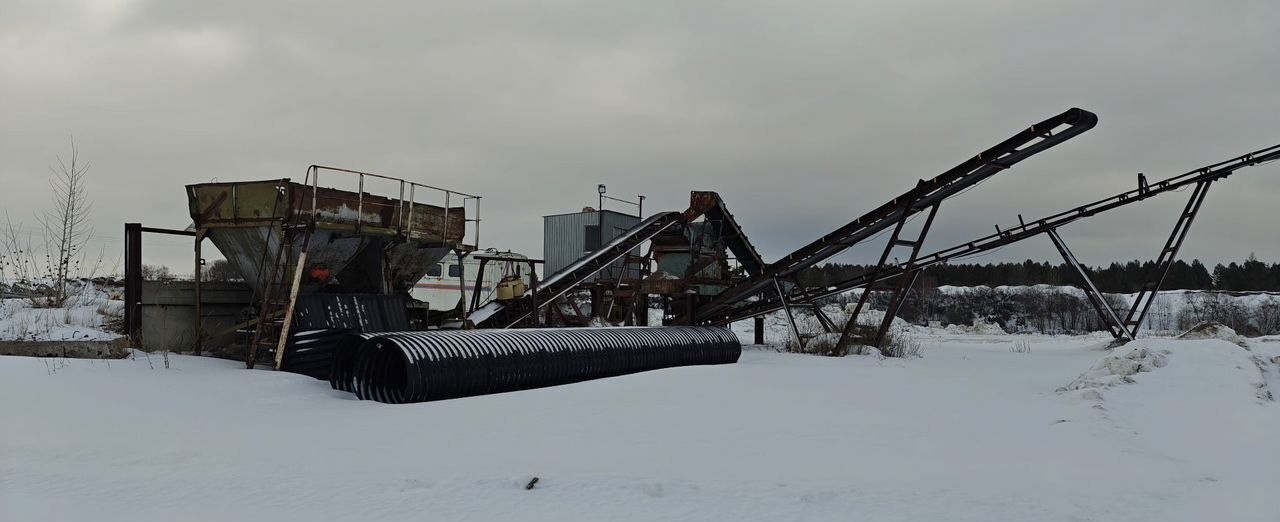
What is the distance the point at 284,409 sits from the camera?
926 centimetres

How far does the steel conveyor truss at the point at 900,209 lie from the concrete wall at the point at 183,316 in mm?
10640

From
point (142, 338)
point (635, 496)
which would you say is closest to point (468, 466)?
point (635, 496)

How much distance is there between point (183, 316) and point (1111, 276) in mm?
71844

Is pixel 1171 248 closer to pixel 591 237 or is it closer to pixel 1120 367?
pixel 1120 367

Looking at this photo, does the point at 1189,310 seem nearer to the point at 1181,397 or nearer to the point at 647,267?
the point at 647,267

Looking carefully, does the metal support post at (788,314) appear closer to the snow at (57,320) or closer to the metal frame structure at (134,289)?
the metal frame structure at (134,289)

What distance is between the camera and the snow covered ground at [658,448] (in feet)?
17.8

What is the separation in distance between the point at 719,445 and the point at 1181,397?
645cm

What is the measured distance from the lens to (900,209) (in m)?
17.2

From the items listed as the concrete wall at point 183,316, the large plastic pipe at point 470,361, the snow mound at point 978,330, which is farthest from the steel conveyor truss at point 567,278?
the snow mound at point 978,330

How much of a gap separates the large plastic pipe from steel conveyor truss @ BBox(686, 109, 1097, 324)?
258 inches

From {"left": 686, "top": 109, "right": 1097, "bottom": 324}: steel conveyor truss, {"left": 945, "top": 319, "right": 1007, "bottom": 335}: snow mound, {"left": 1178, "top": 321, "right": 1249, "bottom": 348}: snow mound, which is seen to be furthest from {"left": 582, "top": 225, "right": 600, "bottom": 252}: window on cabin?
{"left": 945, "top": 319, "right": 1007, "bottom": 335}: snow mound

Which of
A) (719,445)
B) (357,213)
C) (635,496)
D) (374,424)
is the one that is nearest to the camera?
(635,496)

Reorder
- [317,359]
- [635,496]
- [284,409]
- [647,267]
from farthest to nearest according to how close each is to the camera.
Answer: [647,267], [317,359], [284,409], [635,496]
